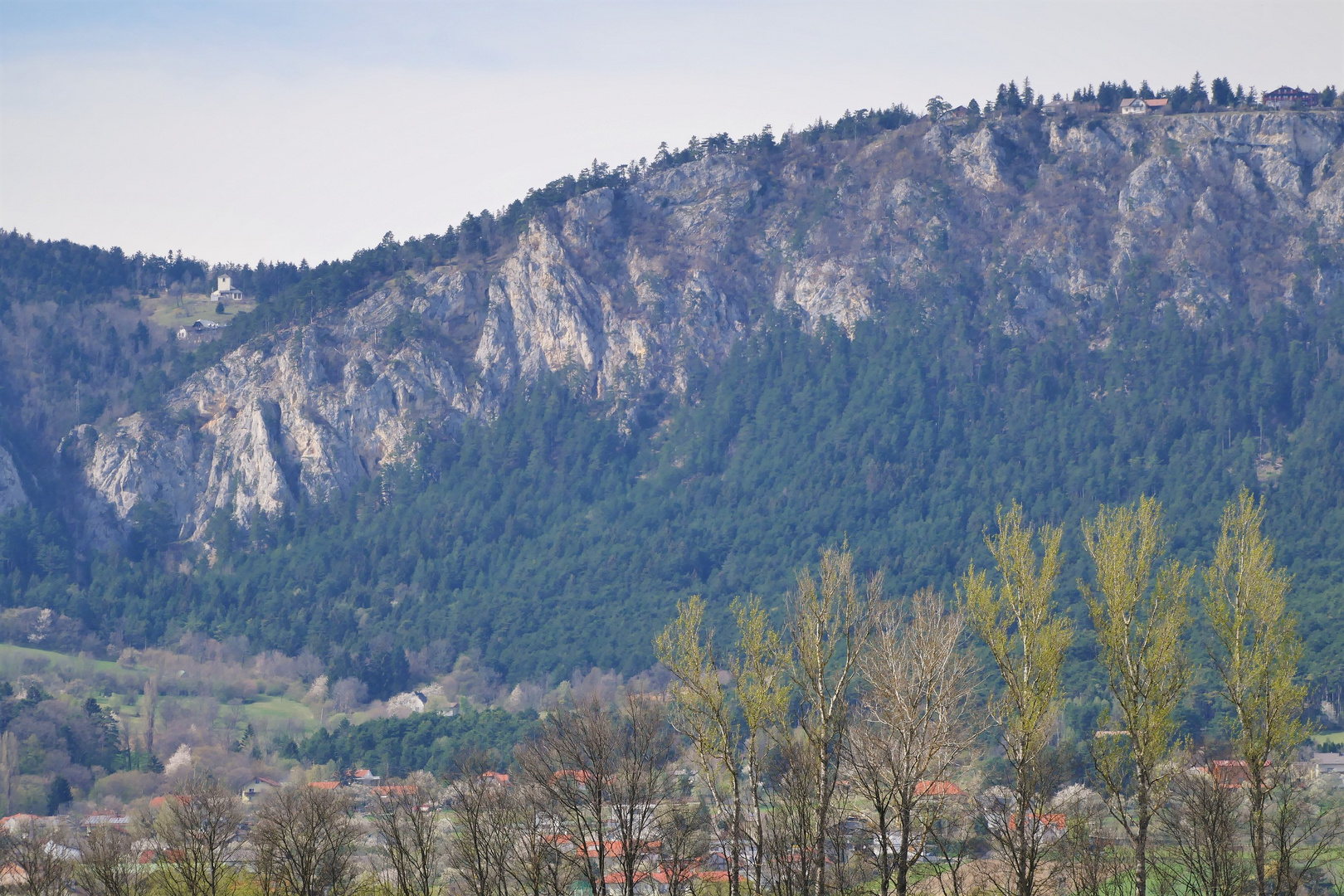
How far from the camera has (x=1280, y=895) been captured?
64938mm

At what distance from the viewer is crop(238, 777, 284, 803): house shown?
175625mm

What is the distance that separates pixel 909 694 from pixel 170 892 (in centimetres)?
4164

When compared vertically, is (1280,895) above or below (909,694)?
below

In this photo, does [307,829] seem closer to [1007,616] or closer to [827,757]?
[827,757]

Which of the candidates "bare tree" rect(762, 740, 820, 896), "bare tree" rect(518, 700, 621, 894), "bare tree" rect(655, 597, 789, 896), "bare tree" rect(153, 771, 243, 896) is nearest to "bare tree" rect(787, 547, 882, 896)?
"bare tree" rect(762, 740, 820, 896)

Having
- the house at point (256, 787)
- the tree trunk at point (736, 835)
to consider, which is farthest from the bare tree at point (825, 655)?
the house at point (256, 787)

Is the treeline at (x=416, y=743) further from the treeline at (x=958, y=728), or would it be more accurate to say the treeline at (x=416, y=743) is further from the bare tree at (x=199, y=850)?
the treeline at (x=958, y=728)

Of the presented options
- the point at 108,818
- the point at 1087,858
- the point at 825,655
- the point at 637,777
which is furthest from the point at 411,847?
the point at 108,818

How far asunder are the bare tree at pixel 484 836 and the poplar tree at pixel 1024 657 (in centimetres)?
2457

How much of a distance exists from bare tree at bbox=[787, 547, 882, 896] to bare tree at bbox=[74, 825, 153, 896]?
34136mm

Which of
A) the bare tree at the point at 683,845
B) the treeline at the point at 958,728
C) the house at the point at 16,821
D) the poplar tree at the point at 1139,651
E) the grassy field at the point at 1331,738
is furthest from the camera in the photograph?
the grassy field at the point at 1331,738

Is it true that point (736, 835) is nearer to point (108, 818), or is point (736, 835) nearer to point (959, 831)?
point (959, 831)

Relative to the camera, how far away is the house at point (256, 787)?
176 meters

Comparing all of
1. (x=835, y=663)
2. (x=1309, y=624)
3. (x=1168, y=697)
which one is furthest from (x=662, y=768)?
(x=1309, y=624)
